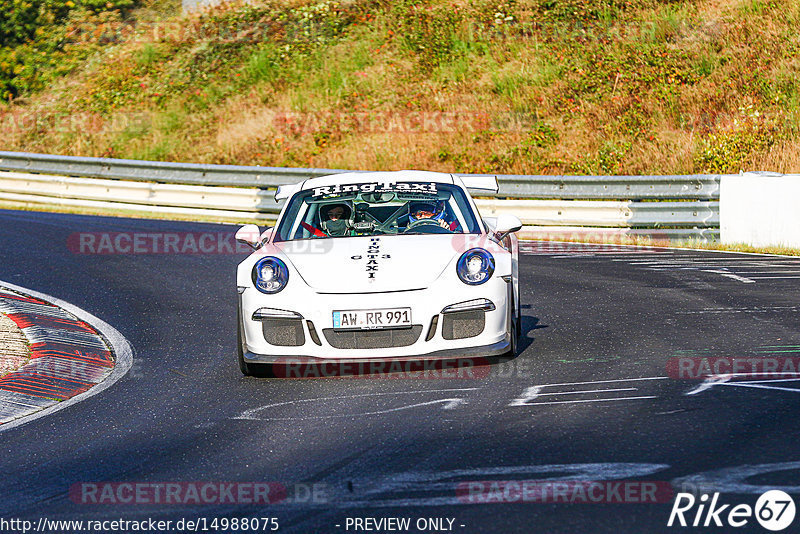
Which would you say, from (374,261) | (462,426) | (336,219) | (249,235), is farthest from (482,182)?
(462,426)

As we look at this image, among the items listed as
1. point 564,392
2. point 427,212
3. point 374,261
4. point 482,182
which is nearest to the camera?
point 564,392

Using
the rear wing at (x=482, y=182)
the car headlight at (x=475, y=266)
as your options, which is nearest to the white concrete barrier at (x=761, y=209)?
the rear wing at (x=482, y=182)

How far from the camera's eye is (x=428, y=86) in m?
25.6

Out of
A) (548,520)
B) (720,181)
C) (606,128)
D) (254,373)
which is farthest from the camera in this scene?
(606,128)

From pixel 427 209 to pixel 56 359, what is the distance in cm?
309

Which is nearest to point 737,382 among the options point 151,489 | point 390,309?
point 390,309

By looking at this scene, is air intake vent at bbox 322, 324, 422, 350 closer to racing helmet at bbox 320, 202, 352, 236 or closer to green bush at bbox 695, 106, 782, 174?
racing helmet at bbox 320, 202, 352, 236

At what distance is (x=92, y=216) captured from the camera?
1931cm

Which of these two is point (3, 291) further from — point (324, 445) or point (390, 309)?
point (324, 445)

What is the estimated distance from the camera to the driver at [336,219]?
849cm

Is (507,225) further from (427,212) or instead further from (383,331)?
(383,331)

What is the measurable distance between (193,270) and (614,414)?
8.10 metres

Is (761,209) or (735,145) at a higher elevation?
(735,145)

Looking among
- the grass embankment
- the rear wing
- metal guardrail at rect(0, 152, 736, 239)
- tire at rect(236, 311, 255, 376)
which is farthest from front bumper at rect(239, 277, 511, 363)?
the grass embankment
